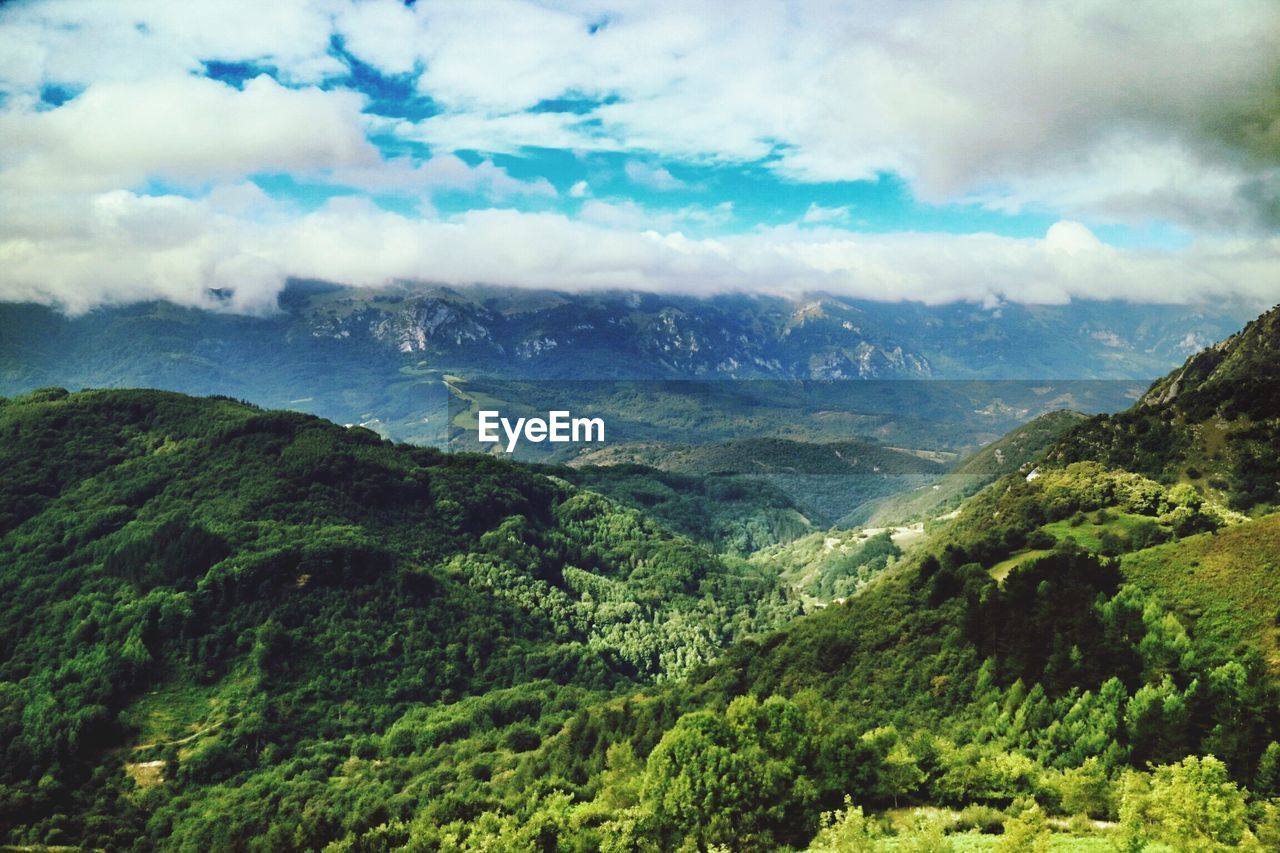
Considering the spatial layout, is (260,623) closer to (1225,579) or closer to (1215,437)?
(1225,579)

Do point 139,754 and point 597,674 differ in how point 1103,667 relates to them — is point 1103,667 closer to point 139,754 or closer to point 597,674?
point 597,674

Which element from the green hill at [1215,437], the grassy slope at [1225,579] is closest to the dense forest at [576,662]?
the grassy slope at [1225,579]

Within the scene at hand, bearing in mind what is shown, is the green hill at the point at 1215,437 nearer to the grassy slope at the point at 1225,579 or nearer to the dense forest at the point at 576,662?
the dense forest at the point at 576,662

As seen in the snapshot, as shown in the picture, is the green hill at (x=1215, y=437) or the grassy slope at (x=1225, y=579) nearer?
the grassy slope at (x=1225, y=579)

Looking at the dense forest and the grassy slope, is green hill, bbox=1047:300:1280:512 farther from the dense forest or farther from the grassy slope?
the grassy slope

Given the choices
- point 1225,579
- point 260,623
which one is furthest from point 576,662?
point 1225,579

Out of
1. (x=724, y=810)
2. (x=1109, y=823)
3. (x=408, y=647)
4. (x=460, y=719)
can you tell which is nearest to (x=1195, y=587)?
(x=1109, y=823)

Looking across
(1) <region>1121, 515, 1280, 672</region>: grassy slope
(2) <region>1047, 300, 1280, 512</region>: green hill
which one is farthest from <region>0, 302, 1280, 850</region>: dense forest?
(2) <region>1047, 300, 1280, 512</region>: green hill

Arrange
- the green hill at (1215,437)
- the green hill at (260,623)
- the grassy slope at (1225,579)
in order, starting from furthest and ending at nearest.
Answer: the green hill at (1215,437)
the green hill at (260,623)
the grassy slope at (1225,579)
